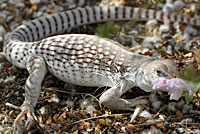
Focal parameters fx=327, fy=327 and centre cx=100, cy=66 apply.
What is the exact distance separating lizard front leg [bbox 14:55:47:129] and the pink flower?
4.86 feet

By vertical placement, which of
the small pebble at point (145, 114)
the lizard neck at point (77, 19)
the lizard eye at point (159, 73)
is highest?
the lizard neck at point (77, 19)

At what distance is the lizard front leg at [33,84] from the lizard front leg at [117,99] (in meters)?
0.82

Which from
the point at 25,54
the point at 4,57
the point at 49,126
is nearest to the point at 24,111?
the point at 49,126

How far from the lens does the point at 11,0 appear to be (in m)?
5.54

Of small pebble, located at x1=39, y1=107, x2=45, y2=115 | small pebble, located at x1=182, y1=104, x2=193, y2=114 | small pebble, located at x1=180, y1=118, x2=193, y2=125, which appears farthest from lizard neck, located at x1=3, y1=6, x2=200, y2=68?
small pebble, located at x1=180, y1=118, x2=193, y2=125

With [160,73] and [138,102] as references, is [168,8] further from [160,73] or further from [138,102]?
[160,73]

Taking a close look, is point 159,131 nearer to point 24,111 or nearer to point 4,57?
point 24,111

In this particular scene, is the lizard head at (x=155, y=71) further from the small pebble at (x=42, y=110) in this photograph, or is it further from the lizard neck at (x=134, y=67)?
the small pebble at (x=42, y=110)

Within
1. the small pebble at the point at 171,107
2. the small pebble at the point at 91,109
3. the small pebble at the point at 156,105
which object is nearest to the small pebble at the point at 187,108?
the small pebble at the point at 171,107

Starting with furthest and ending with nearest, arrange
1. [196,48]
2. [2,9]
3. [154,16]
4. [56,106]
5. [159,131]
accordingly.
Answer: [2,9] → [154,16] → [196,48] → [56,106] → [159,131]

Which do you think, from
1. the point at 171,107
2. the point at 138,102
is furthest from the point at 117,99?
the point at 171,107

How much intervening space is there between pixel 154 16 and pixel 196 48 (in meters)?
0.92

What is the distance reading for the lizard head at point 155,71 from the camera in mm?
3311

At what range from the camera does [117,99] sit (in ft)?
12.5
